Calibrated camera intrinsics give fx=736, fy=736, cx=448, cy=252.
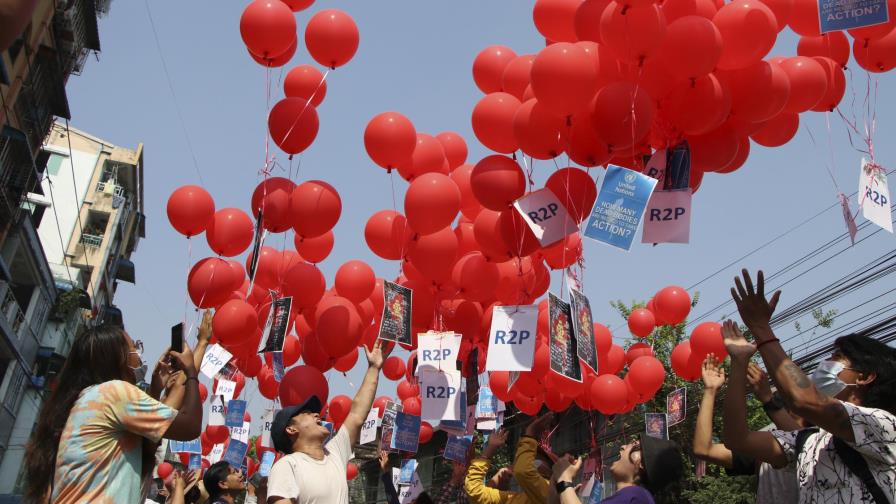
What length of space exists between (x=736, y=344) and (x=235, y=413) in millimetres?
7494

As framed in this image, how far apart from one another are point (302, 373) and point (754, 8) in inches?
175

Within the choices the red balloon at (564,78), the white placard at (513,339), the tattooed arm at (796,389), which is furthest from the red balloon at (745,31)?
the tattooed arm at (796,389)

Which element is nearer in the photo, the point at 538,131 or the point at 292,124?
the point at 538,131

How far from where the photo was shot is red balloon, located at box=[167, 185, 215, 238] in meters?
6.40

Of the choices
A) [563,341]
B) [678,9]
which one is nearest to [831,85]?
[678,9]

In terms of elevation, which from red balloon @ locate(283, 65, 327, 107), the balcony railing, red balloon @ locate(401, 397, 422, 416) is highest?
the balcony railing

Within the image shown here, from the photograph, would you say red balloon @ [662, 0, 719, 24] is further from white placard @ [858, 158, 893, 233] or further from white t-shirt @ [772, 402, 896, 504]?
white t-shirt @ [772, 402, 896, 504]

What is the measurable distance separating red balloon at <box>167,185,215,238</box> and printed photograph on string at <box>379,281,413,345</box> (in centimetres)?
187

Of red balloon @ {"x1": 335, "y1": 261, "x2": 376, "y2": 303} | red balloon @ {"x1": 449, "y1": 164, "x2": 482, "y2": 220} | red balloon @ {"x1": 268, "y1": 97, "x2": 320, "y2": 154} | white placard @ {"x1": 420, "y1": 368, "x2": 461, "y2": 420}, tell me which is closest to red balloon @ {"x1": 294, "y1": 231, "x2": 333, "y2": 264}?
red balloon @ {"x1": 335, "y1": 261, "x2": 376, "y2": 303}

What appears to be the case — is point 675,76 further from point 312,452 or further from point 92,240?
point 92,240

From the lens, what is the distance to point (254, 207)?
20.5 feet

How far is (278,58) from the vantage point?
6035 mm

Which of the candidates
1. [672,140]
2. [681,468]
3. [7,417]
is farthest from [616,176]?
[7,417]

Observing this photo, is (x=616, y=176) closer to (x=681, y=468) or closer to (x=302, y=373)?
(x=681, y=468)
